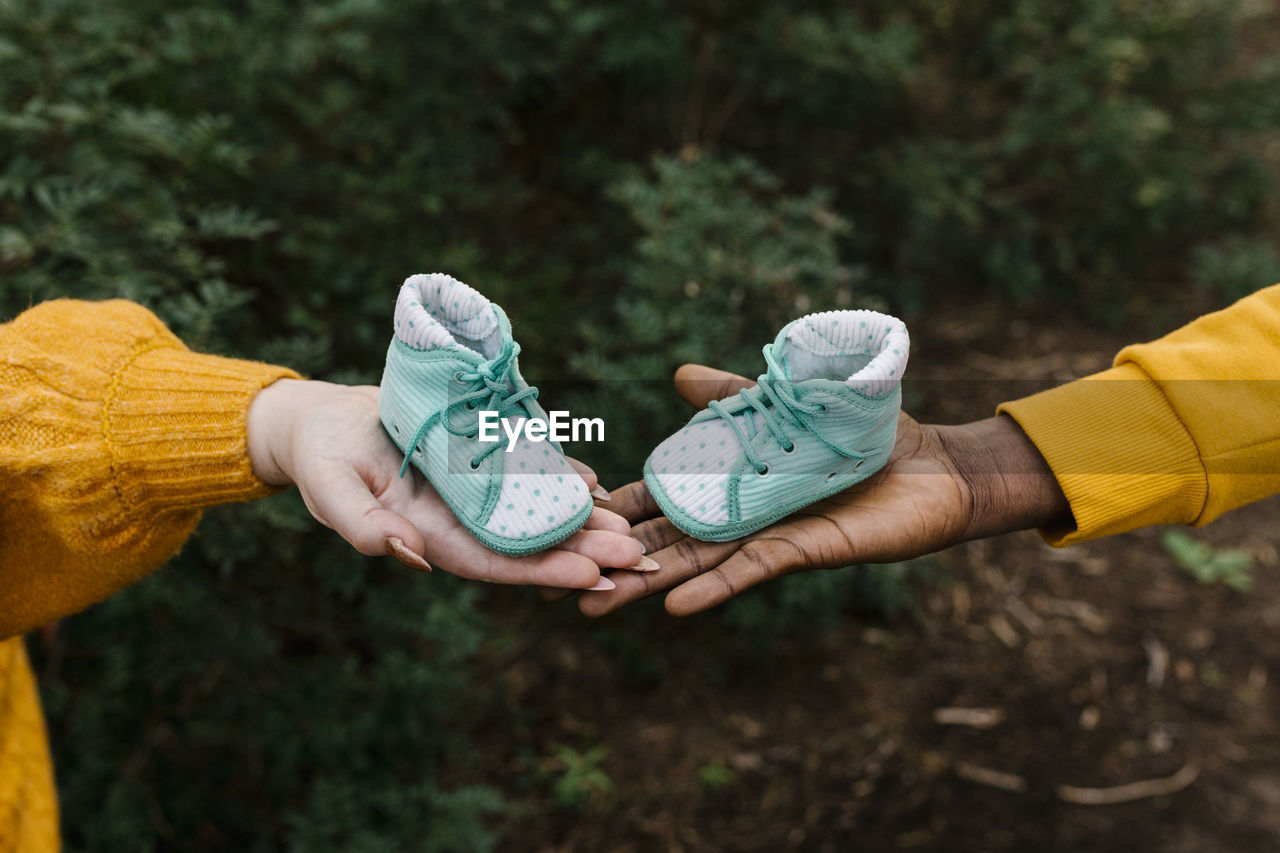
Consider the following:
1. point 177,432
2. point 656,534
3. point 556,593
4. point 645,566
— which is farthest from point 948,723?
point 177,432

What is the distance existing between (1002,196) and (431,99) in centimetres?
257

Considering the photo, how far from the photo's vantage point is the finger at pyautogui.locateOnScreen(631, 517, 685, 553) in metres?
1.96

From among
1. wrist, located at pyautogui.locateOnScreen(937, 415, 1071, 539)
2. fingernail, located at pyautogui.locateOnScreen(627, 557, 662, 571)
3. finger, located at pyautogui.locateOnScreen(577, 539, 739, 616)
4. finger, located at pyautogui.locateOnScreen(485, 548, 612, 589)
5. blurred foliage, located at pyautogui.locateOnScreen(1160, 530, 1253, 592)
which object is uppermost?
wrist, located at pyautogui.locateOnScreen(937, 415, 1071, 539)

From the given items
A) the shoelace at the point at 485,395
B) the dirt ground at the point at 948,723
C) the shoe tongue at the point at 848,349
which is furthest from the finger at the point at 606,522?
the dirt ground at the point at 948,723

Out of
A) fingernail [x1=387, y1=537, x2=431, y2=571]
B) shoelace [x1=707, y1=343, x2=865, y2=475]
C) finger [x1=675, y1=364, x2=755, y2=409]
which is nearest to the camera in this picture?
fingernail [x1=387, y1=537, x2=431, y2=571]

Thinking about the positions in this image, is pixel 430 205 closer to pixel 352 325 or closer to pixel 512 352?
pixel 352 325

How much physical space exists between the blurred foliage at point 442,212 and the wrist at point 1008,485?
816mm

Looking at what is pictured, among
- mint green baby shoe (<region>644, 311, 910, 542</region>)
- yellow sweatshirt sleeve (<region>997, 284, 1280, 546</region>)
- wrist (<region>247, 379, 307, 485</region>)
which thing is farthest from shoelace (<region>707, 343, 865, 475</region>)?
wrist (<region>247, 379, 307, 485</region>)

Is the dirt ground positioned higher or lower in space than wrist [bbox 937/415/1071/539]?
lower

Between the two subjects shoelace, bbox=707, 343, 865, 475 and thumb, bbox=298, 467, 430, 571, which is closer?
thumb, bbox=298, 467, 430, 571

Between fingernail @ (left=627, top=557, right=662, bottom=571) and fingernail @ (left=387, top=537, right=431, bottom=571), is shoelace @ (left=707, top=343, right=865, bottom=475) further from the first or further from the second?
fingernail @ (left=387, top=537, right=431, bottom=571)

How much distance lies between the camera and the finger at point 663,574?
5.75ft

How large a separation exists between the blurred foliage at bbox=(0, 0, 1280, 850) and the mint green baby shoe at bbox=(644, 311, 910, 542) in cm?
63

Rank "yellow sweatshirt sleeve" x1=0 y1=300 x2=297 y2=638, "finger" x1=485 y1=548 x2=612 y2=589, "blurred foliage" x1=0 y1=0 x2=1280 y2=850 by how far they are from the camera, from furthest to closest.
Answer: "blurred foliage" x1=0 y1=0 x2=1280 y2=850 < "finger" x1=485 y1=548 x2=612 y2=589 < "yellow sweatshirt sleeve" x1=0 y1=300 x2=297 y2=638
